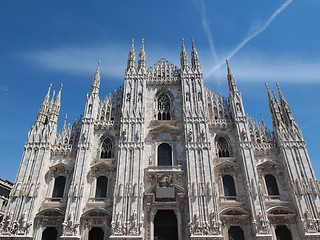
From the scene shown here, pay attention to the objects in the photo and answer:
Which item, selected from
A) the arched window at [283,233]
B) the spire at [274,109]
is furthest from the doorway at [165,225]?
the spire at [274,109]

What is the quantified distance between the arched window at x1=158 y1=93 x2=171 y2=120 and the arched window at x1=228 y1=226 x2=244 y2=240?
12136 millimetres

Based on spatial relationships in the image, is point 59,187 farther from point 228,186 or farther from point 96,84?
point 228,186

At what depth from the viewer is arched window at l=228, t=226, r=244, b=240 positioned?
2045 centimetres

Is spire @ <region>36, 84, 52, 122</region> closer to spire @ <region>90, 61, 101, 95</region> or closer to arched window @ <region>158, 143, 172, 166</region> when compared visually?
spire @ <region>90, 61, 101, 95</region>

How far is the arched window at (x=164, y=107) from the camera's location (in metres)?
27.2

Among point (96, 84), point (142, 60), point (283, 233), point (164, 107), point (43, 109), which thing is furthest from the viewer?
point (142, 60)

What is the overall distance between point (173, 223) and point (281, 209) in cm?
897

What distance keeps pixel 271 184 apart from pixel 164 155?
9998 mm

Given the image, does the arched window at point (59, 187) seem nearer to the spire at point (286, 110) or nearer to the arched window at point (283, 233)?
the arched window at point (283, 233)

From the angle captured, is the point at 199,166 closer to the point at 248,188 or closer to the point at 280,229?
the point at 248,188

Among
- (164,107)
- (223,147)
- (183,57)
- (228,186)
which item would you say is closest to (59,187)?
(164,107)

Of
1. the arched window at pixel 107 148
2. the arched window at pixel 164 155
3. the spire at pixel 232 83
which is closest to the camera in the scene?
the arched window at pixel 164 155

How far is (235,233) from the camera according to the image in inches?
812

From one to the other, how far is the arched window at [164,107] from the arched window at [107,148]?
19.1 feet
